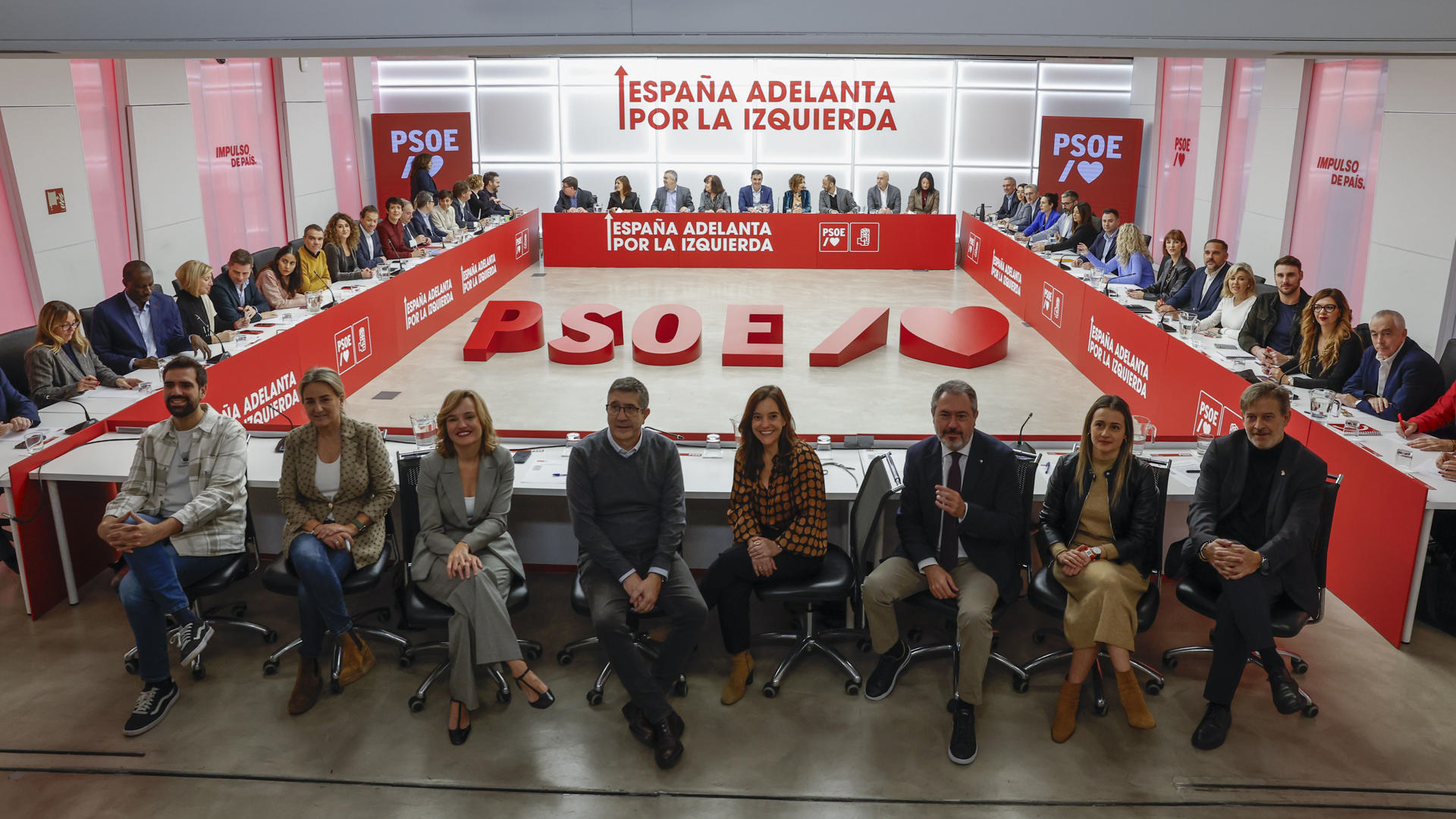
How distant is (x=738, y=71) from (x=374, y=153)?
224 inches

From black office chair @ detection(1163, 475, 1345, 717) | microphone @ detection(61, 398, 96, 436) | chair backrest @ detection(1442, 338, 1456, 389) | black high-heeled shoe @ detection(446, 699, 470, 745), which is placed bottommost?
black high-heeled shoe @ detection(446, 699, 470, 745)

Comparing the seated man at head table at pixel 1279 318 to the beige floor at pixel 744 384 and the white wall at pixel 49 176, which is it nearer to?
the beige floor at pixel 744 384

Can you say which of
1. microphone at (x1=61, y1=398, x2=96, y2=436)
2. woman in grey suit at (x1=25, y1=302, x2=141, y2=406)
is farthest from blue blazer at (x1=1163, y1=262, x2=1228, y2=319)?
woman in grey suit at (x1=25, y1=302, x2=141, y2=406)

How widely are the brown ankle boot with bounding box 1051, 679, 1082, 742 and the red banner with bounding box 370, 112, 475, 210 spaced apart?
13.4 m

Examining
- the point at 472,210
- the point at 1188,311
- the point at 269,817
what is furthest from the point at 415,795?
the point at 472,210

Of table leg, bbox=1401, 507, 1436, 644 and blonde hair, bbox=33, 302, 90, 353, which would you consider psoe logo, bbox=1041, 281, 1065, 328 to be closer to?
table leg, bbox=1401, 507, 1436, 644

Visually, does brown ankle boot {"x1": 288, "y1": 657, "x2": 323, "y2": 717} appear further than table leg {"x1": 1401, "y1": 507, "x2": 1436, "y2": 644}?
No

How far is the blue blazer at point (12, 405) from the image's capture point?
5066 millimetres

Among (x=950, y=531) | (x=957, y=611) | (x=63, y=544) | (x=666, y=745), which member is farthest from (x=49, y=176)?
(x=957, y=611)

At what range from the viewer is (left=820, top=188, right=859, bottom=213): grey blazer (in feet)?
48.0

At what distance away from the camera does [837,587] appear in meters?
4.18

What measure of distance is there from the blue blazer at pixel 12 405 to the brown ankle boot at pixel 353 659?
2.12 m

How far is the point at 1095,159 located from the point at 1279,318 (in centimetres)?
888

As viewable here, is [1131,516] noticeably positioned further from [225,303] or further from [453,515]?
[225,303]
